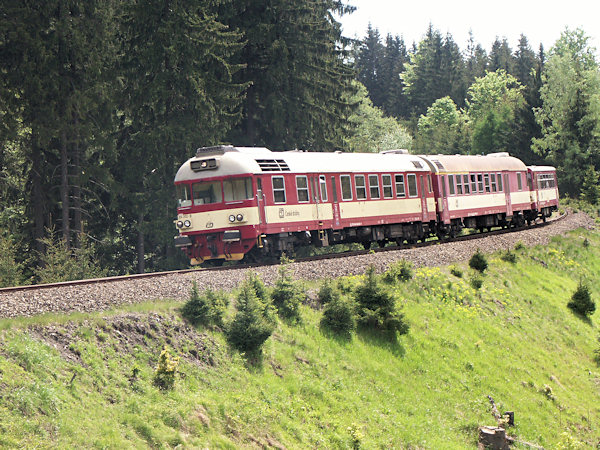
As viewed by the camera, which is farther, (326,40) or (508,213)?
(326,40)

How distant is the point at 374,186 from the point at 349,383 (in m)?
Result: 13.7

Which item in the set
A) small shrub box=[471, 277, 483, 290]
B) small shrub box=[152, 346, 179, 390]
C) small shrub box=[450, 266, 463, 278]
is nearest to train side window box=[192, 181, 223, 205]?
small shrub box=[450, 266, 463, 278]

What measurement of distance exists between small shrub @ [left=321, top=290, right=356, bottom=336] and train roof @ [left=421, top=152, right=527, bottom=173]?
16.3 m

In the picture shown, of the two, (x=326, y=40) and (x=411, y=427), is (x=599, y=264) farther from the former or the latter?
(x=411, y=427)

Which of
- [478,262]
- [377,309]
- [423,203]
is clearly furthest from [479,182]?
[377,309]

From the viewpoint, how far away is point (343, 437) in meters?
13.5

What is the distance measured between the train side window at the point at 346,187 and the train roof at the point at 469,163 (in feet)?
22.7

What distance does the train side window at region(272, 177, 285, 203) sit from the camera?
78.8ft

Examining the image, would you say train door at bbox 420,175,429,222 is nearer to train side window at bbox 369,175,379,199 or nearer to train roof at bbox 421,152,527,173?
train roof at bbox 421,152,527,173

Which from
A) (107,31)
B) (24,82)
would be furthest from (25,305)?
(107,31)

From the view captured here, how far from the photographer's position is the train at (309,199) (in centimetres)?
2352

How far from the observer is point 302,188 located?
985 inches

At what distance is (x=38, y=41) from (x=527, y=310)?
2015cm

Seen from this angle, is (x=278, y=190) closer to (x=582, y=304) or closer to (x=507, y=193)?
(x=582, y=304)
